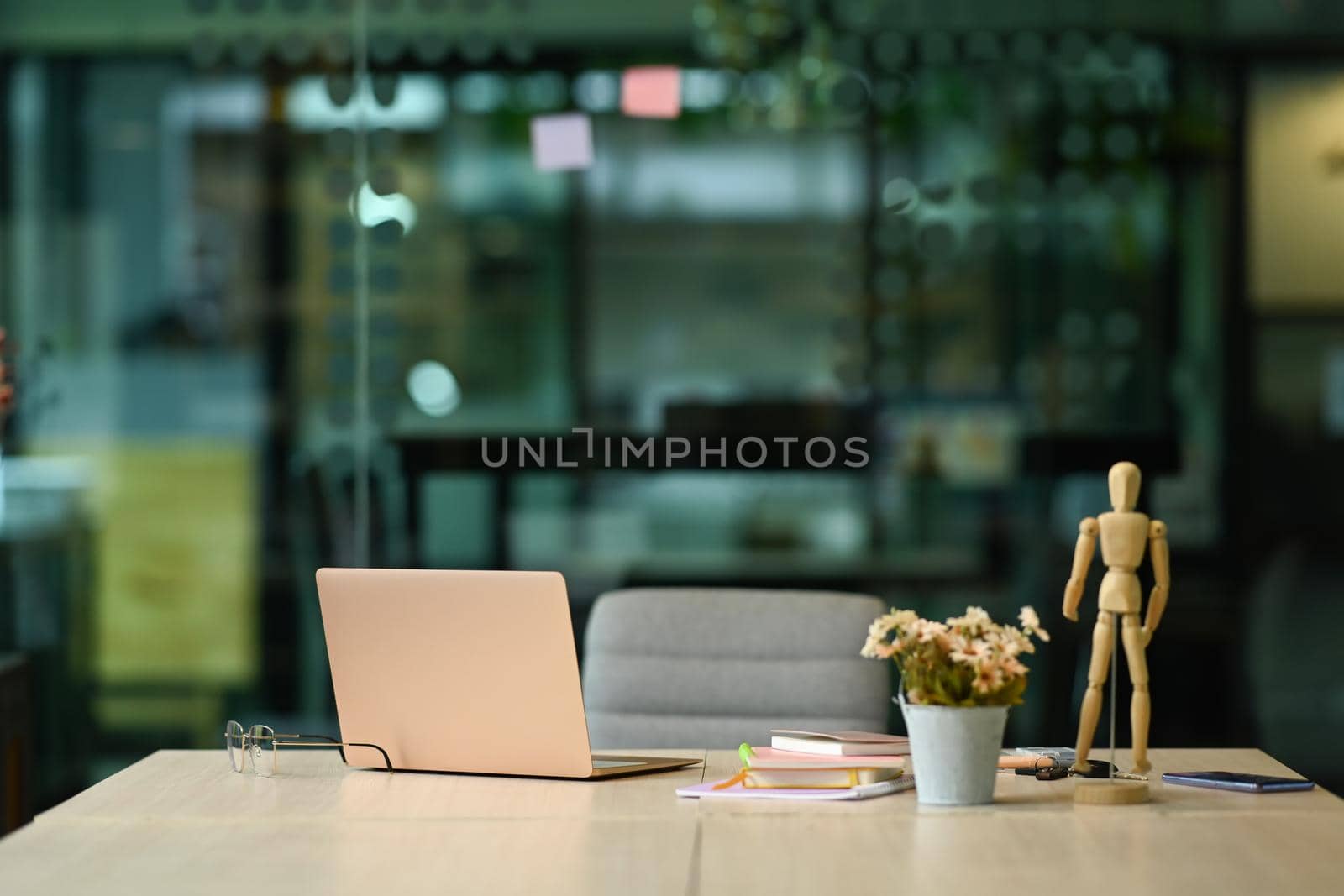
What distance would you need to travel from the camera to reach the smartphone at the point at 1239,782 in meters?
2.23

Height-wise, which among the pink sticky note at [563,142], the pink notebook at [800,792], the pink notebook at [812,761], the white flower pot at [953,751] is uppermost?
the pink sticky note at [563,142]

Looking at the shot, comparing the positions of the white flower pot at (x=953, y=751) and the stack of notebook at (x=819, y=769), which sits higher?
the white flower pot at (x=953, y=751)

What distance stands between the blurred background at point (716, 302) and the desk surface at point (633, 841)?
5.85ft

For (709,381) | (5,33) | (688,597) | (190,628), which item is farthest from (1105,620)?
(5,33)

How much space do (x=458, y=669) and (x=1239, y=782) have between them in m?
1.06

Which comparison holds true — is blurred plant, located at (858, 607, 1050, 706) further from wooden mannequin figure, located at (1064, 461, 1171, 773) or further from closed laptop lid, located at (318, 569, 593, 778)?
closed laptop lid, located at (318, 569, 593, 778)

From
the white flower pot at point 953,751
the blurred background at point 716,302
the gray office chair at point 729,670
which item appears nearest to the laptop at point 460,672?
the white flower pot at point 953,751

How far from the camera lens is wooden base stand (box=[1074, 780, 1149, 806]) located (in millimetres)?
2141

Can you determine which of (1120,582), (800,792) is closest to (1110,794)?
(1120,582)

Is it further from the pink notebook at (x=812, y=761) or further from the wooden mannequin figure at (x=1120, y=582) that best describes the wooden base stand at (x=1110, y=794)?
the pink notebook at (x=812, y=761)

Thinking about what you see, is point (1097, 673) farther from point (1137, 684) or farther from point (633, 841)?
point (633, 841)

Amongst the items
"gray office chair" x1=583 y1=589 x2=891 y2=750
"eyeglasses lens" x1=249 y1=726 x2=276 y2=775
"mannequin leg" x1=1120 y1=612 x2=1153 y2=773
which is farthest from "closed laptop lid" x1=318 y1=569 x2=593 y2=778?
"mannequin leg" x1=1120 y1=612 x2=1153 y2=773

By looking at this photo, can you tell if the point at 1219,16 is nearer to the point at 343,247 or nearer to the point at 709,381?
the point at 709,381

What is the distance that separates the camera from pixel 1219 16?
4.08 metres
